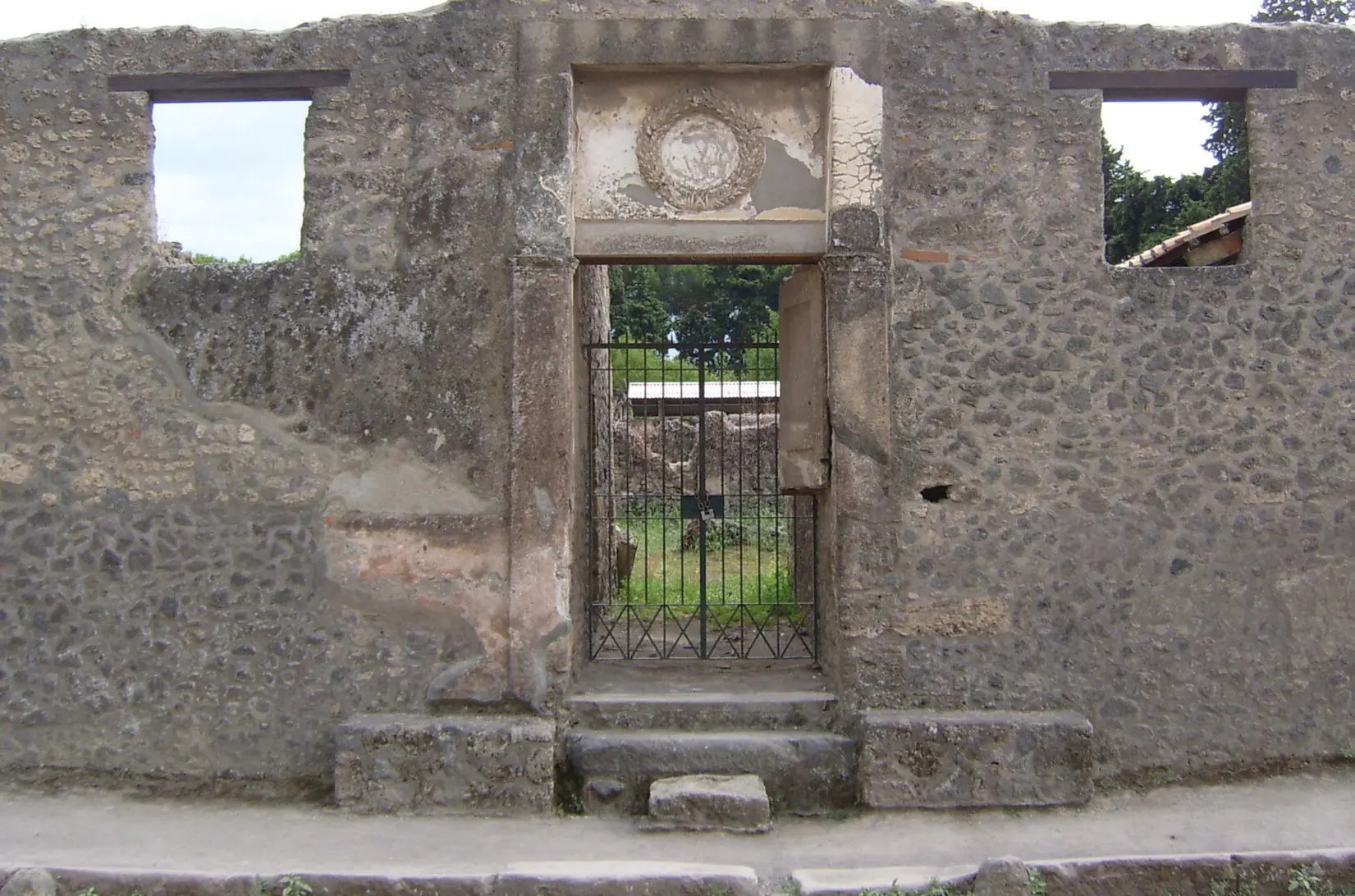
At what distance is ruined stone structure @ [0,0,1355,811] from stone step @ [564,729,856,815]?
257 mm

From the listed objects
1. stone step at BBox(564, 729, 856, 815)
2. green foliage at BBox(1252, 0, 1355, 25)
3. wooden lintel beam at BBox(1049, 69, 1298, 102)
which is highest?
green foliage at BBox(1252, 0, 1355, 25)

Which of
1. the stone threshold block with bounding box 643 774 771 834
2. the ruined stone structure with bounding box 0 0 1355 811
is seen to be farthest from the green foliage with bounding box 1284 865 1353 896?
the stone threshold block with bounding box 643 774 771 834

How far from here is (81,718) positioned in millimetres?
5723

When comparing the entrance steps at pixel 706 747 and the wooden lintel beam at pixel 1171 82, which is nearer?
the entrance steps at pixel 706 747

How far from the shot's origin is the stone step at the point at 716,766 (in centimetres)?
548

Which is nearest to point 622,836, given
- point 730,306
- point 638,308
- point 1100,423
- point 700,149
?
point 1100,423

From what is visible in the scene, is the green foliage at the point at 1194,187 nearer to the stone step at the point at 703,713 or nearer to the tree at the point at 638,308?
the tree at the point at 638,308

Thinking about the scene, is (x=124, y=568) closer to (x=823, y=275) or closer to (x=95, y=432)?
(x=95, y=432)

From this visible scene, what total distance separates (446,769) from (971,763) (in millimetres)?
2518

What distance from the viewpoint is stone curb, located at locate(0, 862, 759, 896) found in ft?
14.6

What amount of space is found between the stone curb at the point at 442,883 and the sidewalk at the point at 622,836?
0.17ft

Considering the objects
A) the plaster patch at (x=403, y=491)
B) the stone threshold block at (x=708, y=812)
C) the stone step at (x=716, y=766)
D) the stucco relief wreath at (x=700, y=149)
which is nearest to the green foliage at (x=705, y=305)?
the stucco relief wreath at (x=700, y=149)

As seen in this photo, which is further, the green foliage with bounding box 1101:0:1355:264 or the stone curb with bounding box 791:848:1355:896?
the green foliage with bounding box 1101:0:1355:264

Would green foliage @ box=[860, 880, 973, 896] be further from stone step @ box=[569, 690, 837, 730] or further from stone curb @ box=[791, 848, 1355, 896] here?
stone step @ box=[569, 690, 837, 730]
